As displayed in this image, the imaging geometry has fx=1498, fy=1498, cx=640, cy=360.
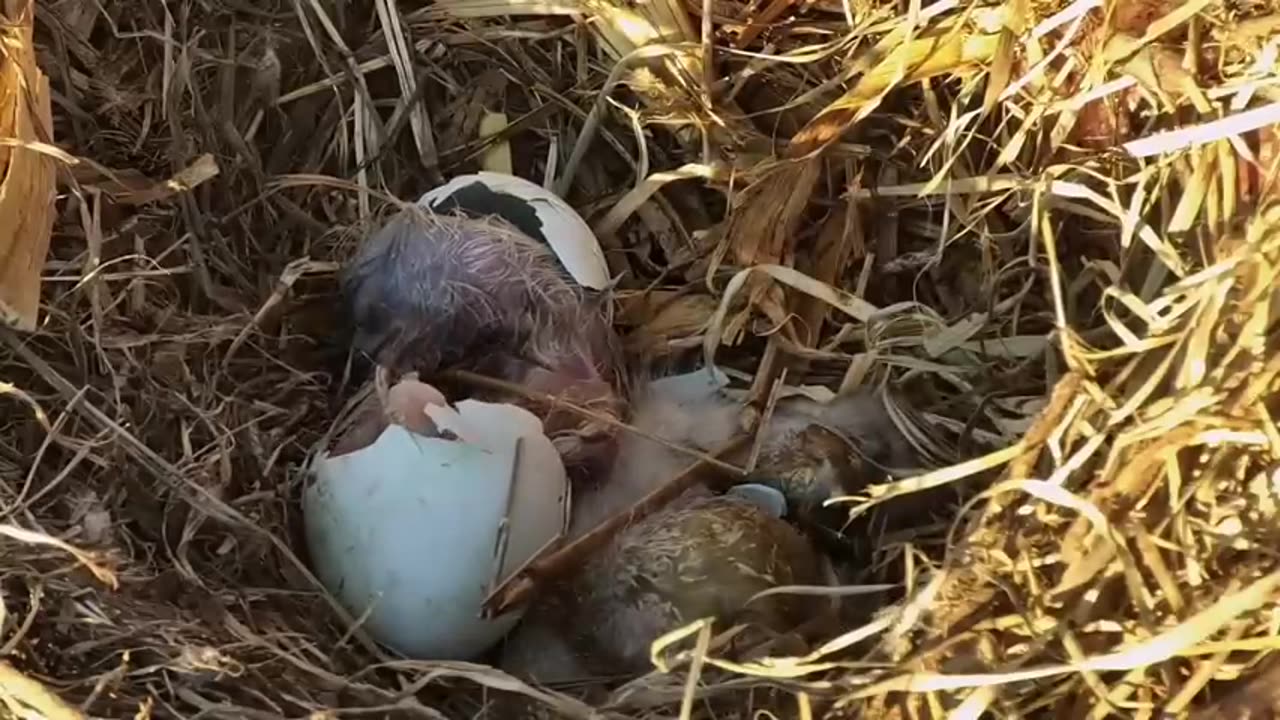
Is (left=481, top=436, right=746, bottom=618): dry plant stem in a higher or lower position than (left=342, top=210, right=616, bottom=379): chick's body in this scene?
lower

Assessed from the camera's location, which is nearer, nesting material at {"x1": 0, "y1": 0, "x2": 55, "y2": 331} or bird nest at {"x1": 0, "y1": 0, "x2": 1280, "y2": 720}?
bird nest at {"x1": 0, "y1": 0, "x2": 1280, "y2": 720}

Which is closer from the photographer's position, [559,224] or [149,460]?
[149,460]

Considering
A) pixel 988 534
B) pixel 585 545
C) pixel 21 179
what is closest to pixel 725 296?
pixel 585 545

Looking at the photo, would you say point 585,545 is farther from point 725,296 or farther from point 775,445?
point 725,296

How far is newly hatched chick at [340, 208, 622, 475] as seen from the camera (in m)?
1.33

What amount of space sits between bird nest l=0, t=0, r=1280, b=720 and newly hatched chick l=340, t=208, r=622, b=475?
0.31 feet

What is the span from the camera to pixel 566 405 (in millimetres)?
1302

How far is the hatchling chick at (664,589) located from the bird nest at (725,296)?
5 cm

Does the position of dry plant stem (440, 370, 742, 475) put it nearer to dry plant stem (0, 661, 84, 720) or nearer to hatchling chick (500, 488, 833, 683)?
hatchling chick (500, 488, 833, 683)

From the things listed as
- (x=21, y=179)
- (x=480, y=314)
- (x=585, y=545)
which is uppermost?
(x=21, y=179)

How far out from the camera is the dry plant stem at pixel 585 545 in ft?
3.90

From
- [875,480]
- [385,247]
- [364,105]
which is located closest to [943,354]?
[875,480]

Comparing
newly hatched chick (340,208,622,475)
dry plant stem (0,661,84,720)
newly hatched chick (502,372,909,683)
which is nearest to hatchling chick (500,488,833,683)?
newly hatched chick (502,372,909,683)

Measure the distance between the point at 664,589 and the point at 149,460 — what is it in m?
0.42
